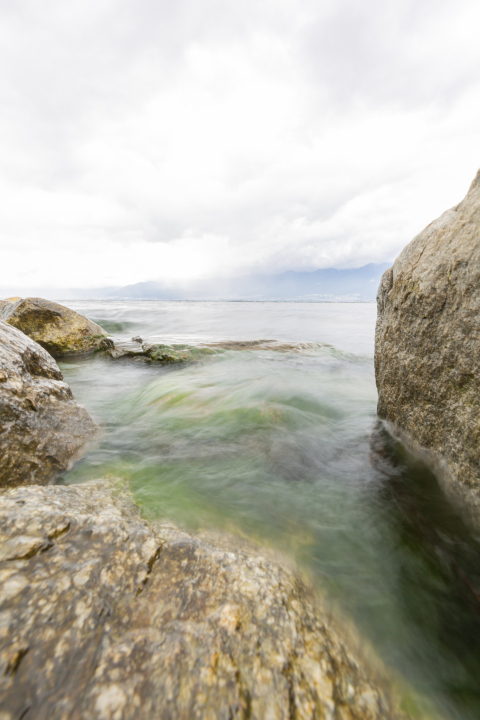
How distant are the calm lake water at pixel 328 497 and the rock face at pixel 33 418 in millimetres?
310

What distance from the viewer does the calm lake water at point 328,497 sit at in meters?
1.92

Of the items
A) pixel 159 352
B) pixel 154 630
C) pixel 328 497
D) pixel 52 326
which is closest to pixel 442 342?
pixel 328 497

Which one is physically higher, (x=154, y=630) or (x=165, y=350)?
(x=165, y=350)

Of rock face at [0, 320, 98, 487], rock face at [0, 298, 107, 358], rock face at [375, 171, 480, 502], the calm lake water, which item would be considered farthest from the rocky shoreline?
rock face at [0, 298, 107, 358]

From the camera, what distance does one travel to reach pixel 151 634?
1359 millimetres

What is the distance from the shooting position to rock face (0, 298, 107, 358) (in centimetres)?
852

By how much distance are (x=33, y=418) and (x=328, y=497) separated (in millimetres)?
3312

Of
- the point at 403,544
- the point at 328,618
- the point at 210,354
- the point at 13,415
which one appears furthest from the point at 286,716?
the point at 210,354

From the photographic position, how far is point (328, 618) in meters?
1.81

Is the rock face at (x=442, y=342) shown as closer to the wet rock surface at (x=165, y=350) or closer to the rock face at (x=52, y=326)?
the wet rock surface at (x=165, y=350)

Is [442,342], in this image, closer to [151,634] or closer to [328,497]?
[328,497]

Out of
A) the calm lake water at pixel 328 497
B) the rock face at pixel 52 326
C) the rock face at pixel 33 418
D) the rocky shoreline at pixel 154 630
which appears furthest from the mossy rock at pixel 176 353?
the rocky shoreline at pixel 154 630

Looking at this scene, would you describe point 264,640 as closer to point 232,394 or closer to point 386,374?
point 386,374

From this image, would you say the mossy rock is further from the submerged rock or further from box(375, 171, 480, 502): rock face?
box(375, 171, 480, 502): rock face
